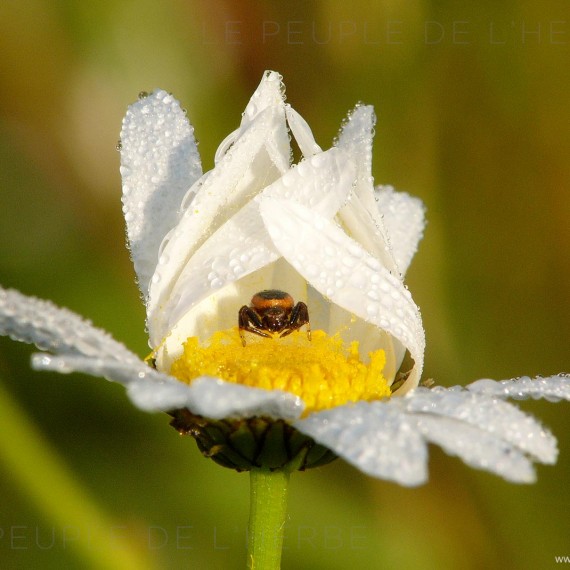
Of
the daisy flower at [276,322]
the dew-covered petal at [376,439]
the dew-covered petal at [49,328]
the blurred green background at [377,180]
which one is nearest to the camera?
the dew-covered petal at [376,439]

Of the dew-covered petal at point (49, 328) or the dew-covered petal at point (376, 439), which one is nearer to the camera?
the dew-covered petal at point (376, 439)

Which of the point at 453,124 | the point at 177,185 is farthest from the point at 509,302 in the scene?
the point at 177,185

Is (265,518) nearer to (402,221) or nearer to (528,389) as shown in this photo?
(528,389)

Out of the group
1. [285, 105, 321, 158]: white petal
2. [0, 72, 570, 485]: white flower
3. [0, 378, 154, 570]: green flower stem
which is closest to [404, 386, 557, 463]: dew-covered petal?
[0, 72, 570, 485]: white flower

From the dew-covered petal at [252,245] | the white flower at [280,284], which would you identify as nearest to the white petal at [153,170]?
the white flower at [280,284]

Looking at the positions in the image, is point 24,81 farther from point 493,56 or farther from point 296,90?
point 493,56

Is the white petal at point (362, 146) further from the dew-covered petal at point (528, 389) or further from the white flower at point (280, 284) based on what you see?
the dew-covered petal at point (528, 389)

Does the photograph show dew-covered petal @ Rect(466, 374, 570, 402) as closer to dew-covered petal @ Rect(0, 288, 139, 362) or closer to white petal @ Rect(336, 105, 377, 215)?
white petal @ Rect(336, 105, 377, 215)
